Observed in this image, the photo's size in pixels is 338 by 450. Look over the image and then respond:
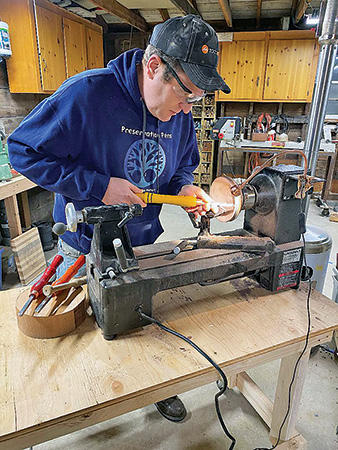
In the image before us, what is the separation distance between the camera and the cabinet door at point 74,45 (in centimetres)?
333

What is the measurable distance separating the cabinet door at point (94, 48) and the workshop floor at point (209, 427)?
12.2 ft

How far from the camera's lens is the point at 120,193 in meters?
1.07

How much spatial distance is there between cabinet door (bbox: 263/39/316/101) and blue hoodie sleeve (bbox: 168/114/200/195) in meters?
4.02

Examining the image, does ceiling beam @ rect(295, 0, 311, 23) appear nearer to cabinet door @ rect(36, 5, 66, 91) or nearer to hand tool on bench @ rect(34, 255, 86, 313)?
cabinet door @ rect(36, 5, 66, 91)

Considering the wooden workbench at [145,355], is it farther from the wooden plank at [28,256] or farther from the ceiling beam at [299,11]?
the ceiling beam at [299,11]

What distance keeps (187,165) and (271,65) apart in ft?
13.6

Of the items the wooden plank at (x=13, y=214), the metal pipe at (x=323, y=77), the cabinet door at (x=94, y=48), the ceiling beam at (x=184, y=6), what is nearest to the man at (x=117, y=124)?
the metal pipe at (x=323, y=77)

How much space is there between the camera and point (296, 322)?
0.99 metres

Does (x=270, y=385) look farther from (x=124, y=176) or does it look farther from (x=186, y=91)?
(x=186, y=91)

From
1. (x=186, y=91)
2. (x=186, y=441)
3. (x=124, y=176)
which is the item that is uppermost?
(x=186, y=91)

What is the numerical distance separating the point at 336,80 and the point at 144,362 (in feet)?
18.6

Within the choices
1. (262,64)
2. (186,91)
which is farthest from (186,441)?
(262,64)

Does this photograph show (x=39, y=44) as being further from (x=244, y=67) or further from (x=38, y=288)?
(x=244, y=67)

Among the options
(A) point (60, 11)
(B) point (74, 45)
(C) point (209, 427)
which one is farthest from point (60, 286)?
(B) point (74, 45)
